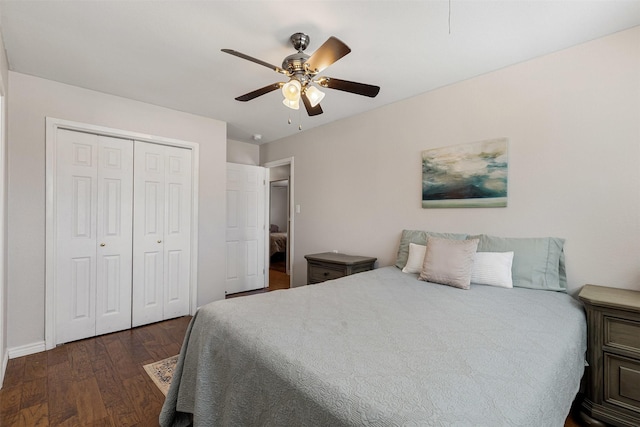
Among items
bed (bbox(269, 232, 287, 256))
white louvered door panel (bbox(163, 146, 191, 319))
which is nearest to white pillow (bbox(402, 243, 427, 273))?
white louvered door panel (bbox(163, 146, 191, 319))

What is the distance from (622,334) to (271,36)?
2.71 metres

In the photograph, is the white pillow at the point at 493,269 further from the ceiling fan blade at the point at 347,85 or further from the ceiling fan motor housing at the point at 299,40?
the ceiling fan motor housing at the point at 299,40

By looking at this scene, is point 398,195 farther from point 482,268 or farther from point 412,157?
point 482,268

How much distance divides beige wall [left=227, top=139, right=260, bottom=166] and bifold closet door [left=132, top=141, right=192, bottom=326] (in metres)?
1.13

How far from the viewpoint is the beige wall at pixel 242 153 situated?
4645 mm

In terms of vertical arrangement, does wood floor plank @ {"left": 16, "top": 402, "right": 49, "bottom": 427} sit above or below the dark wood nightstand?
below

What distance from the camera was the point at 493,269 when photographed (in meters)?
2.17

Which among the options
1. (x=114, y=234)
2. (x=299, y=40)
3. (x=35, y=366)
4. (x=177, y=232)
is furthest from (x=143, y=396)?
(x=299, y=40)

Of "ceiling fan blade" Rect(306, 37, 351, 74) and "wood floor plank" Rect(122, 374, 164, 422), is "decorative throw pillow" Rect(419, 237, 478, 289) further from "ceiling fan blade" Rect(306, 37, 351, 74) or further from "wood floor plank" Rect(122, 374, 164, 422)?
"wood floor plank" Rect(122, 374, 164, 422)

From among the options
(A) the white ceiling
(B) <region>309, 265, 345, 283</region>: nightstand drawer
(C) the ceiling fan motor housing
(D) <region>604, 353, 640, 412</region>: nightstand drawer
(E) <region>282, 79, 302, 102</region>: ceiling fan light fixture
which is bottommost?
(D) <region>604, 353, 640, 412</region>: nightstand drawer

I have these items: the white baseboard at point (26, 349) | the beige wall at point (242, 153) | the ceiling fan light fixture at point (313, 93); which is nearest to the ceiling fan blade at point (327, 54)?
the ceiling fan light fixture at point (313, 93)

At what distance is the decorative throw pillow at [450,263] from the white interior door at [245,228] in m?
2.97

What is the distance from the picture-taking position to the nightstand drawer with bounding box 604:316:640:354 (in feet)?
5.09

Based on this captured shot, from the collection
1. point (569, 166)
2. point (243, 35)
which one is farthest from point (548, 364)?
point (243, 35)
